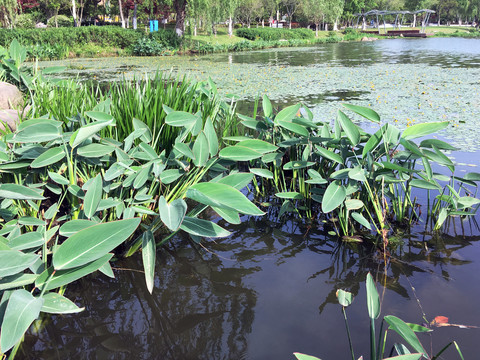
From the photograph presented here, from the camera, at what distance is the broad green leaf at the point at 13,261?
923 millimetres

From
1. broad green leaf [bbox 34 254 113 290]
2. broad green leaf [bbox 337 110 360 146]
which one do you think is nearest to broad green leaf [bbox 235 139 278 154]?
broad green leaf [bbox 337 110 360 146]

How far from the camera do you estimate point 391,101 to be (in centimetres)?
513

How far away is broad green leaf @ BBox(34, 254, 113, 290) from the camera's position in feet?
3.27

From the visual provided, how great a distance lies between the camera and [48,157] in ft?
5.06

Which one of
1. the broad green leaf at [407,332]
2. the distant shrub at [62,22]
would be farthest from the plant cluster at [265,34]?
the broad green leaf at [407,332]

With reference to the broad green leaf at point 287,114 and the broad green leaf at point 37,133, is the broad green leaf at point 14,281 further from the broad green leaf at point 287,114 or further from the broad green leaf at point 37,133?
the broad green leaf at point 287,114

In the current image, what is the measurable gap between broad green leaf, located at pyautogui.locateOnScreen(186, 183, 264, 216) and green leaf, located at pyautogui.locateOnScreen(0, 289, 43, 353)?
1.81 feet

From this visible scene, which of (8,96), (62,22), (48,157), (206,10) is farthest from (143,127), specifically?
(62,22)

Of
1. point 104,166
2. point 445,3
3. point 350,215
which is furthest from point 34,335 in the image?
point 445,3

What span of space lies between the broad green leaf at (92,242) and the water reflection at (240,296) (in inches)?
16.7

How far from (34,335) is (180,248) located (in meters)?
0.73

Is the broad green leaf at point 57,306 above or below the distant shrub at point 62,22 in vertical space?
below

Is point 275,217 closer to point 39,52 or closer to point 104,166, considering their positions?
point 104,166

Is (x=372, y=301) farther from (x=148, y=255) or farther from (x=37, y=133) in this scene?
(x=37, y=133)
